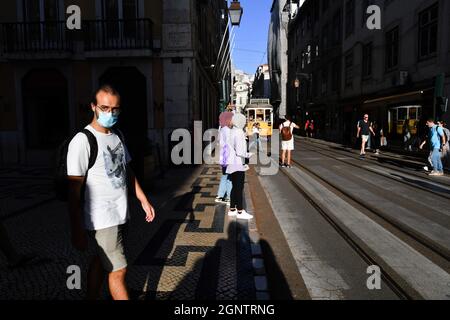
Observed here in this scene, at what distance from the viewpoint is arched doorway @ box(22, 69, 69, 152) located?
46.3ft

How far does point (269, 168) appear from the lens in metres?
12.4

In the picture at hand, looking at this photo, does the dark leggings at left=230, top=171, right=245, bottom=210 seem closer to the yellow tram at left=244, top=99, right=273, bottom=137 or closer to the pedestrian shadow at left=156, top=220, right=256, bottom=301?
the pedestrian shadow at left=156, top=220, right=256, bottom=301

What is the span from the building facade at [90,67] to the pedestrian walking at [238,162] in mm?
7214

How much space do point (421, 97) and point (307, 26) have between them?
29.0m

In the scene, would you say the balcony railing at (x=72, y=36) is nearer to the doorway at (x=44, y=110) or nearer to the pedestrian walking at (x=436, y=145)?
the doorway at (x=44, y=110)

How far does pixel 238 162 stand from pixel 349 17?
79.1 feet

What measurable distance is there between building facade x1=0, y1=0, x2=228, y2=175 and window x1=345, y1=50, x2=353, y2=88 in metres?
15.7

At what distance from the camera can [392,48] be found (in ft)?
62.1

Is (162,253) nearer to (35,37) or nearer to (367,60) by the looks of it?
(35,37)

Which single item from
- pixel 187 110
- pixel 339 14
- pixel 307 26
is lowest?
pixel 187 110

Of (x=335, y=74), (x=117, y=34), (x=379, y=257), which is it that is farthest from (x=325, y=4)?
(x=379, y=257)

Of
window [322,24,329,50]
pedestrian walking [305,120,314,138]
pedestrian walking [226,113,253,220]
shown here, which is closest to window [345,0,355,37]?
window [322,24,329,50]
